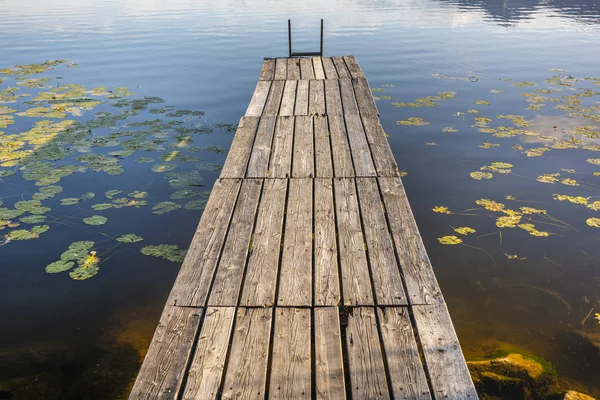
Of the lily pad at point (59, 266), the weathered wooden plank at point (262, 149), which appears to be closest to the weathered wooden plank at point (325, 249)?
the weathered wooden plank at point (262, 149)

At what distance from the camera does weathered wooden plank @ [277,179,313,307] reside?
3312mm

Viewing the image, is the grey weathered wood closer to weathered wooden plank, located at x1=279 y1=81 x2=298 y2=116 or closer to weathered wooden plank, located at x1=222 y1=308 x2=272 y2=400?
weathered wooden plank, located at x1=222 y1=308 x2=272 y2=400

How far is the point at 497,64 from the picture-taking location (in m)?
14.2

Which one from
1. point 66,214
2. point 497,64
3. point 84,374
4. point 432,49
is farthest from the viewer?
point 432,49

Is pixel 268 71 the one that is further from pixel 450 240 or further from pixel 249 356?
pixel 249 356

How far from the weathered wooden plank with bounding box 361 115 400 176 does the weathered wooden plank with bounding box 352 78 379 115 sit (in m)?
0.22

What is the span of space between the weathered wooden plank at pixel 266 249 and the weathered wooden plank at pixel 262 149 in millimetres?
276

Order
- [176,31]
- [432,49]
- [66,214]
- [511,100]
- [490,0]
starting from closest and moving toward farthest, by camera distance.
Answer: [66,214] → [511,100] → [432,49] → [176,31] → [490,0]

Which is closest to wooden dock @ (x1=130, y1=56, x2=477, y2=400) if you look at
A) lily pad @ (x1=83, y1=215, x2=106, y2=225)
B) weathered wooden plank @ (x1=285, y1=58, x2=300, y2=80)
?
lily pad @ (x1=83, y1=215, x2=106, y2=225)

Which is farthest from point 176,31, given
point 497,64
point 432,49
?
point 497,64

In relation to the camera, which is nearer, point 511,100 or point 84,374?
point 84,374

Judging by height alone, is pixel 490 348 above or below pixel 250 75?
below

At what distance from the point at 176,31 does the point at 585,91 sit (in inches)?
644

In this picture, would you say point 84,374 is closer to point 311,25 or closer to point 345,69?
point 345,69
